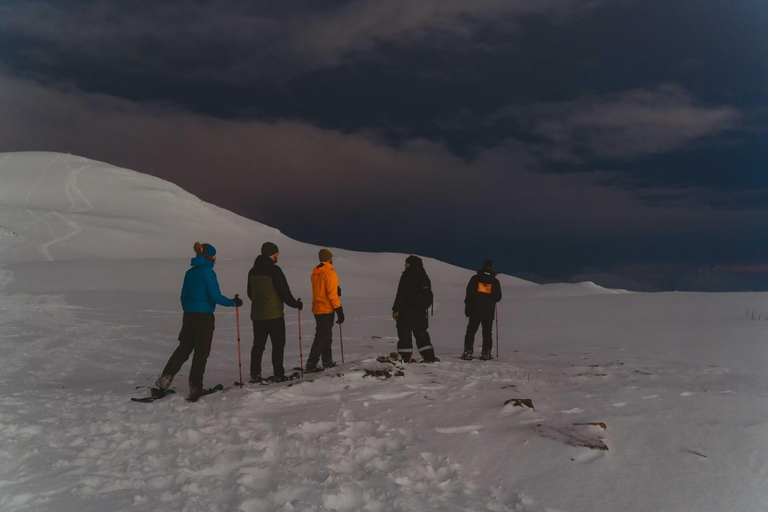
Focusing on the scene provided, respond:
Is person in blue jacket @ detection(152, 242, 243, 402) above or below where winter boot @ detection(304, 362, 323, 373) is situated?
above

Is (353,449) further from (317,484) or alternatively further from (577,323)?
(577,323)

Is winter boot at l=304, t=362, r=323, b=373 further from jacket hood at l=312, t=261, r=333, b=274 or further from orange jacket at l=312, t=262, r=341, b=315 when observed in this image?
jacket hood at l=312, t=261, r=333, b=274

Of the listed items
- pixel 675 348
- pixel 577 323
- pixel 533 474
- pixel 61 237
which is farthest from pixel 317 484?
pixel 61 237

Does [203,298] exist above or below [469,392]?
above

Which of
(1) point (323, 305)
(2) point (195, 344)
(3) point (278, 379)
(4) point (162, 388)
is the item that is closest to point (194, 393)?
(4) point (162, 388)

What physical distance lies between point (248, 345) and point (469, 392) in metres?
8.17

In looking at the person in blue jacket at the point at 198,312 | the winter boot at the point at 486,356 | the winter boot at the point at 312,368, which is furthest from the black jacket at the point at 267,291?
the winter boot at the point at 486,356

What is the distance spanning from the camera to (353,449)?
16.7 feet

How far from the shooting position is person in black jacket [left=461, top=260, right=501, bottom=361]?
1097cm

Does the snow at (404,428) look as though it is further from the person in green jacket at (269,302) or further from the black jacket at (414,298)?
the black jacket at (414,298)

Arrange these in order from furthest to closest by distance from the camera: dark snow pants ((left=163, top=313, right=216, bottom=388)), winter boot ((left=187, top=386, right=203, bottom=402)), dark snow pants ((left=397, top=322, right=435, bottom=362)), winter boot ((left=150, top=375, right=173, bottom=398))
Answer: dark snow pants ((left=397, top=322, right=435, bottom=362)) < winter boot ((left=150, top=375, right=173, bottom=398)) < dark snow pants ((left=163, top=313, right=216, bottom=388)) < winter boot ((left=187, top=386, right=203, bottom=402))

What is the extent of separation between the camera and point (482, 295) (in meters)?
11.1

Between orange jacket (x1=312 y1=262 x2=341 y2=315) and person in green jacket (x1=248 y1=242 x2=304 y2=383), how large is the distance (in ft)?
2.33

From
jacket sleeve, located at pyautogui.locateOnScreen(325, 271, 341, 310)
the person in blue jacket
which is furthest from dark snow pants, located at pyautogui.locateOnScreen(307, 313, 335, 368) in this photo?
the person in blue jacket
